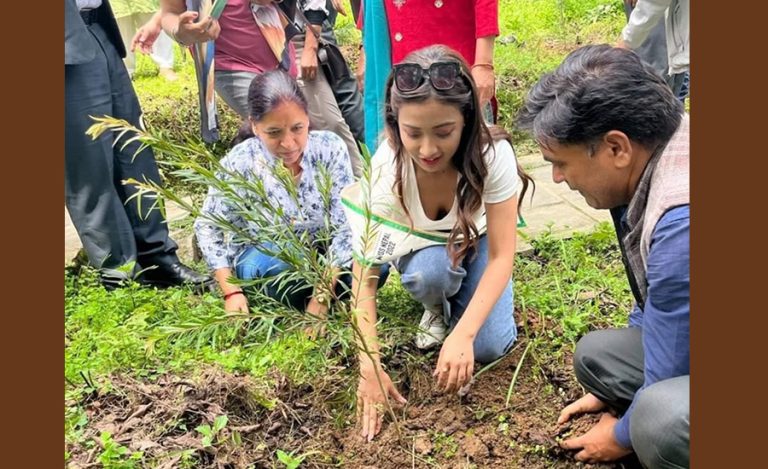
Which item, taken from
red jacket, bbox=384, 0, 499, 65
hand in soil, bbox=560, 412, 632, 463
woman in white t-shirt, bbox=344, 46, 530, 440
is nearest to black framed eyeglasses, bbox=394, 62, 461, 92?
woman in white t-shirt, bbox=344, 46, 530, 440

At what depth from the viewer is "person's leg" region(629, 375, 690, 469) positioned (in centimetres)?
174

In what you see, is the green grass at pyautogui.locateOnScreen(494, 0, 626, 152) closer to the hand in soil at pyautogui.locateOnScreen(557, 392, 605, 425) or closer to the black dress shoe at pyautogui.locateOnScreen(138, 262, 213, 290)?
the black dress shoe at pyautogui.locateOnScreen(138, 262, 213, 290)

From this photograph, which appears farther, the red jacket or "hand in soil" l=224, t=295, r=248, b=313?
the red jacket

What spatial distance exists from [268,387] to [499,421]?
0.75m

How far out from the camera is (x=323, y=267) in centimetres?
211

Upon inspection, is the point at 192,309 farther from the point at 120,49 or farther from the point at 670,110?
the point at 670,110

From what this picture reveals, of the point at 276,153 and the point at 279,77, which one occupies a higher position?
the point at 279,77

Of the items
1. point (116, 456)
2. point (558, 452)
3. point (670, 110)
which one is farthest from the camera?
point (558, 452)

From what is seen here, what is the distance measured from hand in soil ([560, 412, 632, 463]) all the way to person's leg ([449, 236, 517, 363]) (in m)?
0.50

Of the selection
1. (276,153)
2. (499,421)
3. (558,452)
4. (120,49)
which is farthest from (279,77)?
(558,452)

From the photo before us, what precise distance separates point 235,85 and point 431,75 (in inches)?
69.8

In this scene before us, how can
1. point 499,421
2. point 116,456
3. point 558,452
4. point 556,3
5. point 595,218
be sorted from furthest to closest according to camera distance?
point 556,3 < point 595,218 < point 499,421 < point 558,452 < point 116,456

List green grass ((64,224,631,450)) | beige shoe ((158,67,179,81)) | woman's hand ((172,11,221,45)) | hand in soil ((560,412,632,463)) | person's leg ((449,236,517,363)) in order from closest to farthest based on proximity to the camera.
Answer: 1. hand in soil ((560,412,632,463))
2. green grass ((64,224,631,450))
3. person's leg ((449,236,517,363))
4. woman's hand ((172,11,221,45))
5. beige shoe ((158,67,179,81))

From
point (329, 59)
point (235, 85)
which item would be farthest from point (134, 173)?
point (329, 59)
